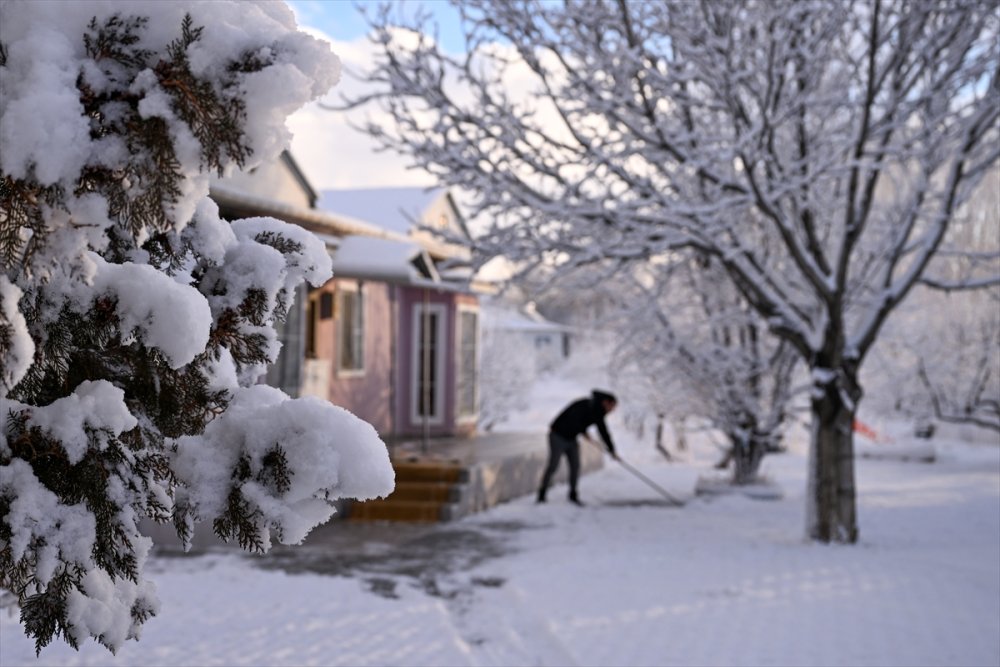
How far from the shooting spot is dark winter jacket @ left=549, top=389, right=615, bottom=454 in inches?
467

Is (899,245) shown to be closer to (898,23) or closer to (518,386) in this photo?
(898,23)

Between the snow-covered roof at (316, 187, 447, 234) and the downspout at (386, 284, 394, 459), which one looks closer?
the downspout at (386, 284, 394, 459)

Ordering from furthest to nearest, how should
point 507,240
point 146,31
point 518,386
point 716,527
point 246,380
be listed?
point 518,386 < point 716,527 < point 507,240 < point 246,380 < point 146,31

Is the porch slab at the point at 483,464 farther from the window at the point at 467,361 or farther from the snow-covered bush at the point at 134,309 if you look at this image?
the snow-covered bush at the point at 134,309

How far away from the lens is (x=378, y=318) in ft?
50.3

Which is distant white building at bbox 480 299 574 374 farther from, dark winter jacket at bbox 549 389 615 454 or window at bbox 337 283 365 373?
dark winter jacket at bbox 549 389 615 454

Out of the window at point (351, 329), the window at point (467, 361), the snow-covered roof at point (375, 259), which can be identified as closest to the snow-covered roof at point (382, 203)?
the window at point (467, 361)

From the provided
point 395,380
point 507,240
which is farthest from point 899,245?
point 395,380

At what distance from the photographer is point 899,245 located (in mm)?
8516

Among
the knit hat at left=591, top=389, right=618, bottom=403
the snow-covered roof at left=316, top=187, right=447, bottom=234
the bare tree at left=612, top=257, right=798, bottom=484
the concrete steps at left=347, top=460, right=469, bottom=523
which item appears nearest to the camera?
the concrete steps at left=347, top=460, right=469, bottom=523

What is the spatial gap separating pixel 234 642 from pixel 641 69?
16.9 feet

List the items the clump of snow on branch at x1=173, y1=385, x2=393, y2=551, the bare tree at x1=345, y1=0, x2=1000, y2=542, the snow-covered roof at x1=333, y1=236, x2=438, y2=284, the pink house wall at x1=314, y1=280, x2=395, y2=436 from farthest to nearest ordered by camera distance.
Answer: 1. the pink house wall at x1=314, y1=280, x2=395, y2=436
2. the snow-covered roof at x1=333, y1=236, x2=438, y2=284
3. the bare tree at x1=345, y1=0, x2=1000, y2=542
4. the clump of snow on branch at x1=173, y1=385, x2=393, y2=551

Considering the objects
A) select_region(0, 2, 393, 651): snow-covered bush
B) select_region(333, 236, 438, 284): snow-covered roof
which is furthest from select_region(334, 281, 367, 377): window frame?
select_region(0, 2, 393, 651): snow-covered bush

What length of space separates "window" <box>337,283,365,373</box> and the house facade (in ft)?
0.06
